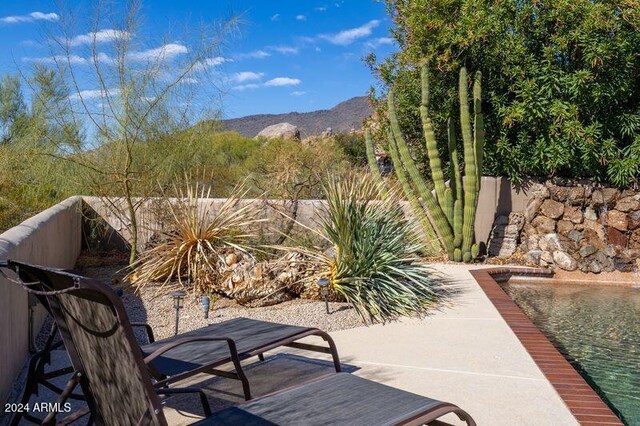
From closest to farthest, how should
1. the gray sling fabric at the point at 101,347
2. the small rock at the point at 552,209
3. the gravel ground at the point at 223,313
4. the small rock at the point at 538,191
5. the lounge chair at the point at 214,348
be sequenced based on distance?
the gray sling fabric at the point at 101,347 → the lounge chair at the point at 214,348 → the gravel ground at the point at 223,313 → the small rock at the point at 552,209 → the small rock at the point at 538,191

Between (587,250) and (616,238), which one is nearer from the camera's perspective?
(587,250)

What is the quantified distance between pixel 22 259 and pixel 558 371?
4.18 m

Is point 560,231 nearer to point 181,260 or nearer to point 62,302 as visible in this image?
point 181,260

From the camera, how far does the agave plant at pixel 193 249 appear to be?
751cm

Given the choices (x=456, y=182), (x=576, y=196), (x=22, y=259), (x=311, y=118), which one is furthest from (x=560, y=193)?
(x=311, y=118)

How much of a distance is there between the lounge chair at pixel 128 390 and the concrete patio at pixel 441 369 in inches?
36.0

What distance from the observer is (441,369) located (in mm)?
4715

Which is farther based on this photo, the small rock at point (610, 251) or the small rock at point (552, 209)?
the small rock at point (552, 209)

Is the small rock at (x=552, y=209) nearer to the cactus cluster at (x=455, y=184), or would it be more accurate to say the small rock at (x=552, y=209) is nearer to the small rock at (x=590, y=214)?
the small rock at (x=590, y=214)

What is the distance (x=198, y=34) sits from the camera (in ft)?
29.2

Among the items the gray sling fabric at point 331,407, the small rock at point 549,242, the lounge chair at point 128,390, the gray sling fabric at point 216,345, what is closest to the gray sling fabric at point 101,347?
the lounge chair at point 128,390

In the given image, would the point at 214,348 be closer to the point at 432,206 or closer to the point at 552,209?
the point at 432,206

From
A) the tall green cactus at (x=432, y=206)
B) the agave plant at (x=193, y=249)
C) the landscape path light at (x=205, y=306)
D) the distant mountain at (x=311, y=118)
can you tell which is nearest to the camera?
the landscape path light at (x=205, y=306)

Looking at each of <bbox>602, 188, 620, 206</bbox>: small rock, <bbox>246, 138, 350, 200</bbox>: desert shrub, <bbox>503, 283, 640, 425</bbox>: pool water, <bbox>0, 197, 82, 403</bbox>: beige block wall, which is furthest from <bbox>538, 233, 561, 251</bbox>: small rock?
<bbox>0, 197, 82, 403</bbox>: beige block wall
